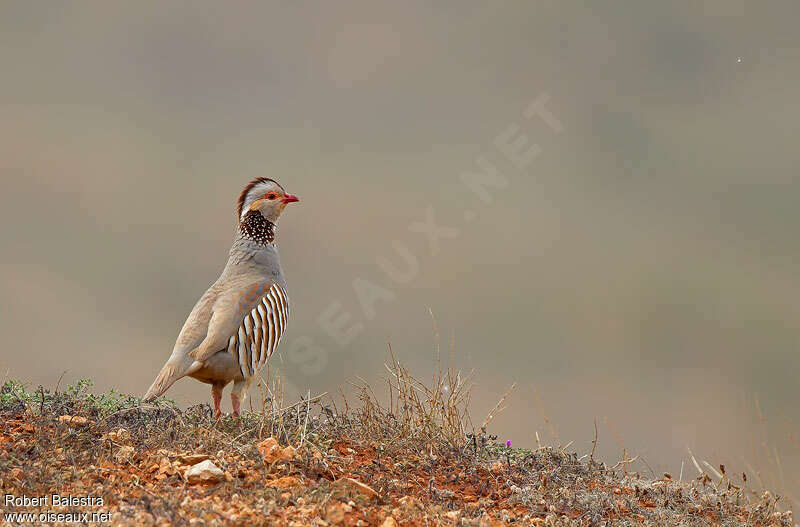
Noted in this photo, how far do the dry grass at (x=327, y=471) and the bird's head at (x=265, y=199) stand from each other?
180cm

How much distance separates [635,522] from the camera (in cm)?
516

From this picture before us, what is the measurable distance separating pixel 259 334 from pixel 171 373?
723 millimetres

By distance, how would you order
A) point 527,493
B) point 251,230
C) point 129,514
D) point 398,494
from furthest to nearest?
1. point 251,230
2. point 527,493
3. point 398,494
4. point 129,514

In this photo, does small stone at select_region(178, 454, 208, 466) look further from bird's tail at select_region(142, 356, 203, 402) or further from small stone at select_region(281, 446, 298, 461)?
bird's tail at select_region(142, 356, 203, 402)

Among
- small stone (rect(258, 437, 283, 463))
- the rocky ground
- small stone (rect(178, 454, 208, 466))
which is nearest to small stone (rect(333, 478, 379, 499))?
the rocky ground

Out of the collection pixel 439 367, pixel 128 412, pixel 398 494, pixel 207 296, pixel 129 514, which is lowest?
pixel 129 514

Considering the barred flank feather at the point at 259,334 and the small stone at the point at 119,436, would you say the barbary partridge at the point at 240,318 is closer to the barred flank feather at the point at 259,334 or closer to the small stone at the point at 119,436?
the barred flank feather at the point at 259,334

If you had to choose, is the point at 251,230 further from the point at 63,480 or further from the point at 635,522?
the point at 635,522

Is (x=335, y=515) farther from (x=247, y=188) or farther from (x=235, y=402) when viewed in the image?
(x=247, y=188)

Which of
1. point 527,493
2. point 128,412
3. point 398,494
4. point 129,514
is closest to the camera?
point 129,514

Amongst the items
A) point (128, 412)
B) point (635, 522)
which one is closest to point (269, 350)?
point (128, 412)

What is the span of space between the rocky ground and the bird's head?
1.80 m

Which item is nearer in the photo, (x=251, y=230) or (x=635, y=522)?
(x=635, y=522)

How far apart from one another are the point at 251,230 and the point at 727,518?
4.34 meters
